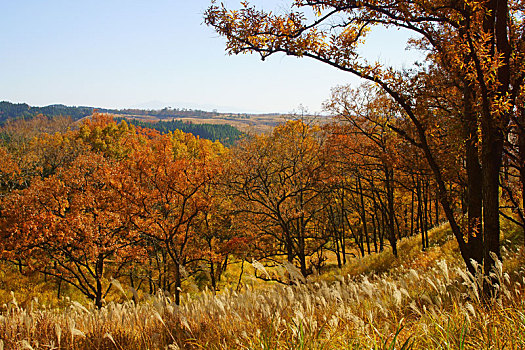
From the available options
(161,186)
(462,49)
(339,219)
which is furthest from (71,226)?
(339,219)

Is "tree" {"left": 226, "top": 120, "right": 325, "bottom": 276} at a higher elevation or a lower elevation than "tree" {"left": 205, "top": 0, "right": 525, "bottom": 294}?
Answer: lower

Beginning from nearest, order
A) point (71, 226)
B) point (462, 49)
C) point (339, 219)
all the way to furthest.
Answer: point (462, 49) → point (71, 226) → point (339, 219)

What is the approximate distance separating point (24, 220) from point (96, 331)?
17.2 meters

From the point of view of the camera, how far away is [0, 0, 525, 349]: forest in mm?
3281

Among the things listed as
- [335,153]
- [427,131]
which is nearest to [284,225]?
[335,153]

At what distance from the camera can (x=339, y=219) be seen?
3189 cm

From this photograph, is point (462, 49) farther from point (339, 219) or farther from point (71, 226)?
point (339, 219)

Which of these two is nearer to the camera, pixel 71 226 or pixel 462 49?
pixel 462 49

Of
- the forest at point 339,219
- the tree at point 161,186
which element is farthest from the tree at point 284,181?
the tree at point 161,186

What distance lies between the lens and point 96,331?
3791 millimetres

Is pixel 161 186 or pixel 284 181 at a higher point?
pixel 161 186

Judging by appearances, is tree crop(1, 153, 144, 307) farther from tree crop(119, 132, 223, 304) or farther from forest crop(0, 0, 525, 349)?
tree crop(119, 132, 223, 304)

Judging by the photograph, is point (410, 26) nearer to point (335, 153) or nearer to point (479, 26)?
point (479, 26)

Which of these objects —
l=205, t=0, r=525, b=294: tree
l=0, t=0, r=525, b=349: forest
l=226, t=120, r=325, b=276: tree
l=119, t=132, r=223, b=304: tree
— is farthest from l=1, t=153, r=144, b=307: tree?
l=205, t=0, r=525, b=294: tree
